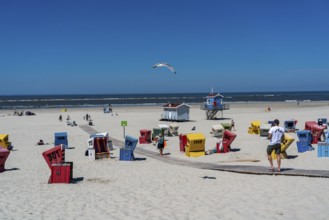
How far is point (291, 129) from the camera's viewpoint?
75.9 feet

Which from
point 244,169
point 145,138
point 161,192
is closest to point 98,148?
point 145,138

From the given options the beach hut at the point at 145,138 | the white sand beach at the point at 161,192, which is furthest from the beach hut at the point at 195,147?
the beach hut at the point at 145,138

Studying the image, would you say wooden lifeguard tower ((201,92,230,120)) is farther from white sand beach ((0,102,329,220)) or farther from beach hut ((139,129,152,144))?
white sand beach ((0,102,329,220))

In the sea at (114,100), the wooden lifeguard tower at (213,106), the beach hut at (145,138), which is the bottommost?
the sea at (114,100)

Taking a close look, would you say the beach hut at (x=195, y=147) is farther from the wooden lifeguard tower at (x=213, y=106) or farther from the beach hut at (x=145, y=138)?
the wooden lifeguard tower at (x=213, y=106)

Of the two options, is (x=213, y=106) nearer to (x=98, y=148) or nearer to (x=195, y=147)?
(x=195, y=147)

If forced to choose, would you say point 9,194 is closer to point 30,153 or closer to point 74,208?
point 74,208

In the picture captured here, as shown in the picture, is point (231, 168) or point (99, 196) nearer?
point (99, 196)

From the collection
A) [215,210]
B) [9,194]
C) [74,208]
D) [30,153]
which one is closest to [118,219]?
[74,208]

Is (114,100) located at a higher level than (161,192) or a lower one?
lower

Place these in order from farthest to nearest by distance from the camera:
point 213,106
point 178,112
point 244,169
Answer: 1. point 213,106
2. point 178,112
3. point 244,169

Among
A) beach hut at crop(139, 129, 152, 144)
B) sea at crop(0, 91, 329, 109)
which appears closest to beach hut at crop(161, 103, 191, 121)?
beach hut at crop(139, 129, 152, 144)

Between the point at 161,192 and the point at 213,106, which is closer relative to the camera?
the point at 161,192

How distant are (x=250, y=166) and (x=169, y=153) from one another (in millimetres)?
4916
